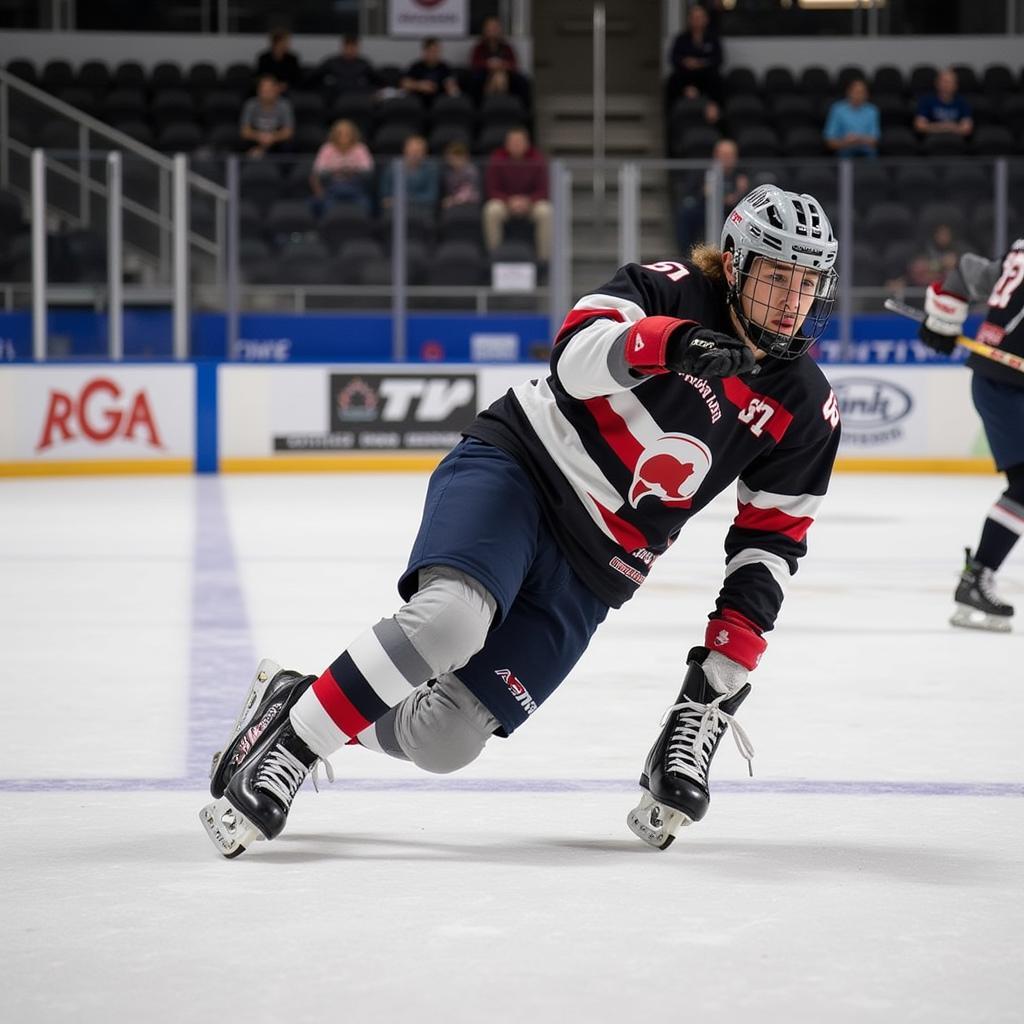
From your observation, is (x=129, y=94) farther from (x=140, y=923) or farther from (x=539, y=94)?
(x=140, y=923)

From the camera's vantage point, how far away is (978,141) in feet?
45.7

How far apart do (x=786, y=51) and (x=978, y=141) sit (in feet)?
7.99

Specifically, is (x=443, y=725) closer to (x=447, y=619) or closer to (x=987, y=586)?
(x=447, y=619)

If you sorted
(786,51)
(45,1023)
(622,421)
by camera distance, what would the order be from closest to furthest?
(45,1023) < (622,421) < (786,51)

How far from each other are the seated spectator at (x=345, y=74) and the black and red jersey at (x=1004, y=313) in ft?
29.5

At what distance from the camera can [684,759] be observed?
9.47ft

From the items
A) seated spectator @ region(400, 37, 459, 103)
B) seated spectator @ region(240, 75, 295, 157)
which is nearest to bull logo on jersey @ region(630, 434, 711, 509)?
seated spectator @ region(240, 75, 295, 157)

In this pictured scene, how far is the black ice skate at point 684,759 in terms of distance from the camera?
2844 mm

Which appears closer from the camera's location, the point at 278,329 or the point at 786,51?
the point at 278,329

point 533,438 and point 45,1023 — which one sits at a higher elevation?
point 533,438

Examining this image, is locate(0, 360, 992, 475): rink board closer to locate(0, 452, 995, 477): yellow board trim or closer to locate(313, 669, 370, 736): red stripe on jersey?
locate(0, 452, 995, 477): yellow board trim

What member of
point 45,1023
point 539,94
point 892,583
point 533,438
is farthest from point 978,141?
point 45,1023

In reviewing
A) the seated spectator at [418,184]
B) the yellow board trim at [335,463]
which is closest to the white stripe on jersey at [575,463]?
the yellow board trim at [335,463]

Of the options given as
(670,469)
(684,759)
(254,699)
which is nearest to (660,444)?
(670,469)
